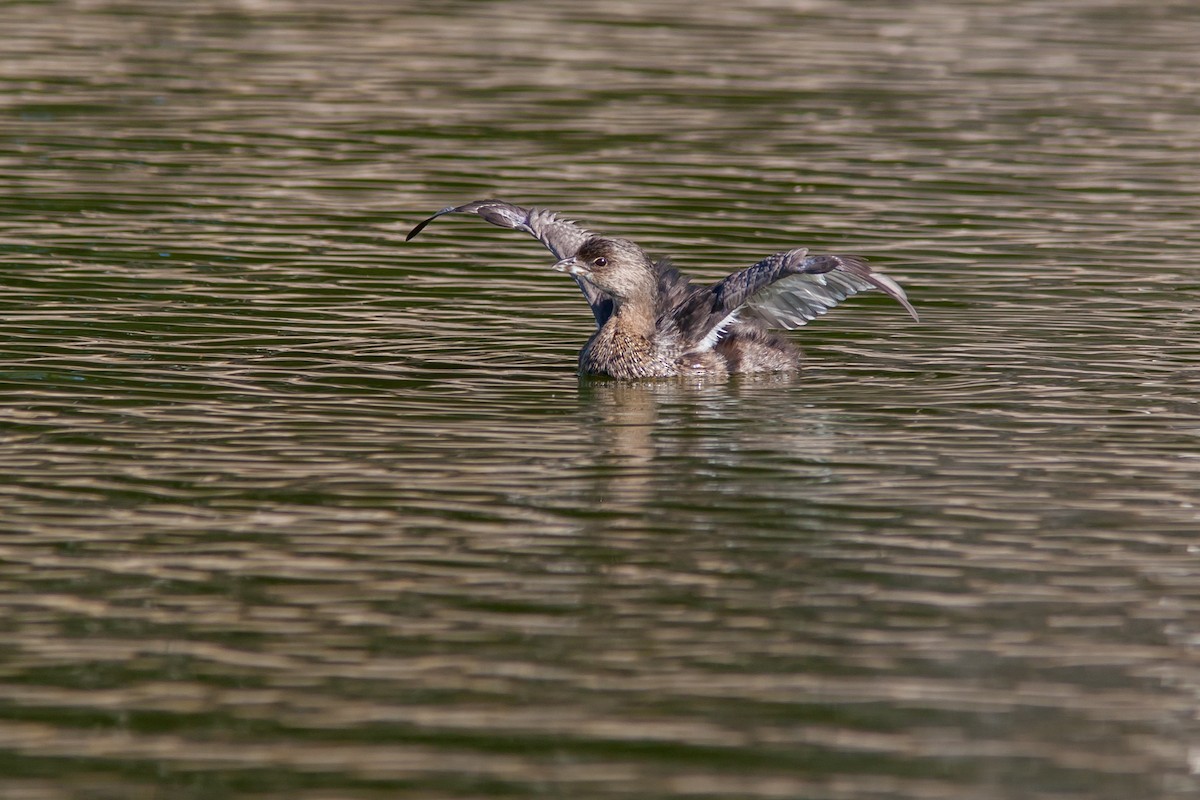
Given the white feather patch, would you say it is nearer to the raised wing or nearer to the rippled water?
the raised wing

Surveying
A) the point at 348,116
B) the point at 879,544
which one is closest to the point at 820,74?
the point at 348,116

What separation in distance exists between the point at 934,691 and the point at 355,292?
8646mm

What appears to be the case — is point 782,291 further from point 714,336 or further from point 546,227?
point 546,227

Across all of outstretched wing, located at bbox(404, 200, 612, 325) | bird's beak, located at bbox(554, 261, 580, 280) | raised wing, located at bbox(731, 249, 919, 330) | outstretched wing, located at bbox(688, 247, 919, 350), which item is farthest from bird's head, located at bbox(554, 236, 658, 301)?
raised wing, located at bbox(731, 249, 919, 330)

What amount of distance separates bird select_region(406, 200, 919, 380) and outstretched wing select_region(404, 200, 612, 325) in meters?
0.26

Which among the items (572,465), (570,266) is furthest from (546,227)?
(572,465)

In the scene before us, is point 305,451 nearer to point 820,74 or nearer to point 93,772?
point 93,772

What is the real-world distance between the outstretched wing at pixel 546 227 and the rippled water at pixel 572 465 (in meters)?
0.44

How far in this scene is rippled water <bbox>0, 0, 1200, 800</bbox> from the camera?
7.02 m

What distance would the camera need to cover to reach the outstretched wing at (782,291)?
1231cm

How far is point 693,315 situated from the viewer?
43.7ft

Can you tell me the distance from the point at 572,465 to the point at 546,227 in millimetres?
4086

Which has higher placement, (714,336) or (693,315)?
(693,315)

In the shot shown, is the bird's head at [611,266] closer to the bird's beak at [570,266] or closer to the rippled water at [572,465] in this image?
the bird's beak at [570,266]
